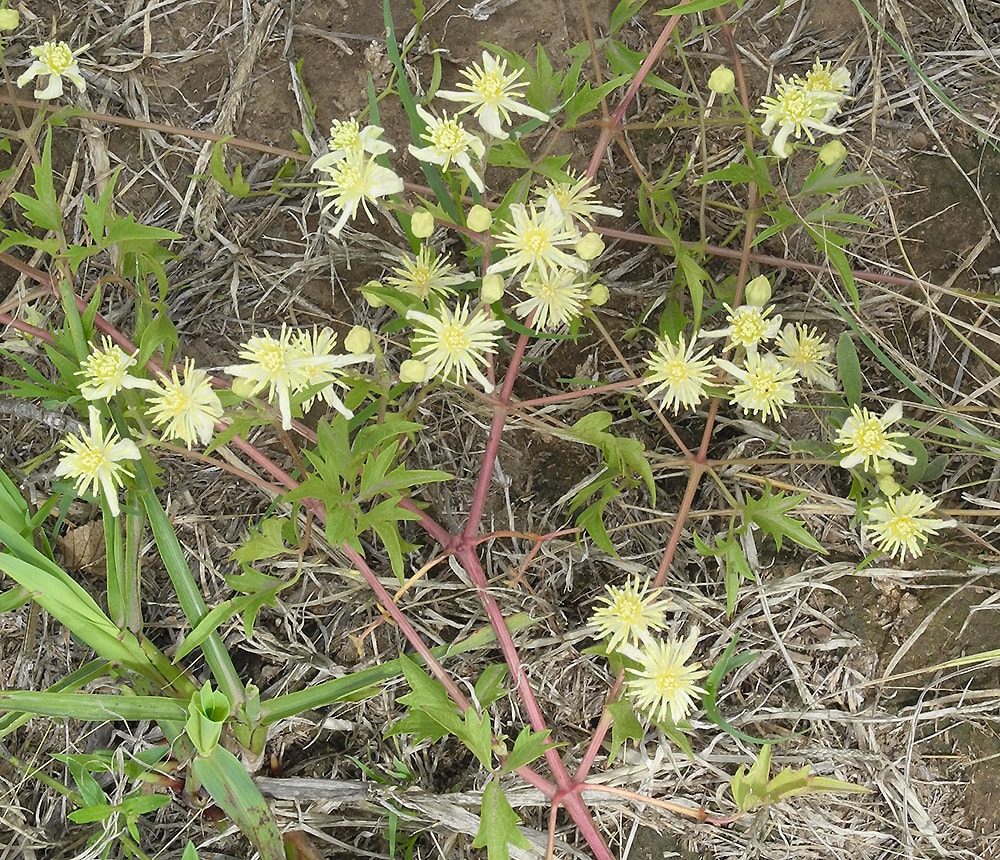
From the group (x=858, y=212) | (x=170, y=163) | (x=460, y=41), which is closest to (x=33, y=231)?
(x=170, y=163)

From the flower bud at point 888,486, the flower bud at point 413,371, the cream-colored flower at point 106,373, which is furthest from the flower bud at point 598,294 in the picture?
the cream-colored flower at point 106,373

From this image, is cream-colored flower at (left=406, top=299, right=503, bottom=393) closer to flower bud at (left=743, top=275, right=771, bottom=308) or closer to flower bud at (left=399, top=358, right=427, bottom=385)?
flower bud at (left=399, top=358, right=427, bottom=385)

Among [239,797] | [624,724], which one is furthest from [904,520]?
[239,797]

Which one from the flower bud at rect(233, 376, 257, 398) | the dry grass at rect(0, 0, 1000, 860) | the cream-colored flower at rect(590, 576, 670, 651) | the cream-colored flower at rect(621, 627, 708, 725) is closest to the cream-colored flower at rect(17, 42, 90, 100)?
the dry grass at rect(0, 0, 1000, 860)

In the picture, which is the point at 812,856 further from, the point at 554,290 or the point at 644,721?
the point at 554,290

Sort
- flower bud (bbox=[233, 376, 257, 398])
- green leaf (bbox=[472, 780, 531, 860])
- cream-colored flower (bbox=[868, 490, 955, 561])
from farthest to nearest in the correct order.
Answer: cream-colored flower (bbox=[868, 490, 955, 561]) < green leaf (bbox=[472, 780, 531, 860]) < flower bud (bbox=[233, 376, 257, 398])

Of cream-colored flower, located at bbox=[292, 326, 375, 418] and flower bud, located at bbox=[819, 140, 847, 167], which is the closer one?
cream-colored flower, located at bbox=[292, 326, 375, 418]

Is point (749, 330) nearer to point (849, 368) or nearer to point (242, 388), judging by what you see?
point (849, 368)

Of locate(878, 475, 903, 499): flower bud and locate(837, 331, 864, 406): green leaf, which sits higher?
locate(837, 331, 864, 406): green leaf
